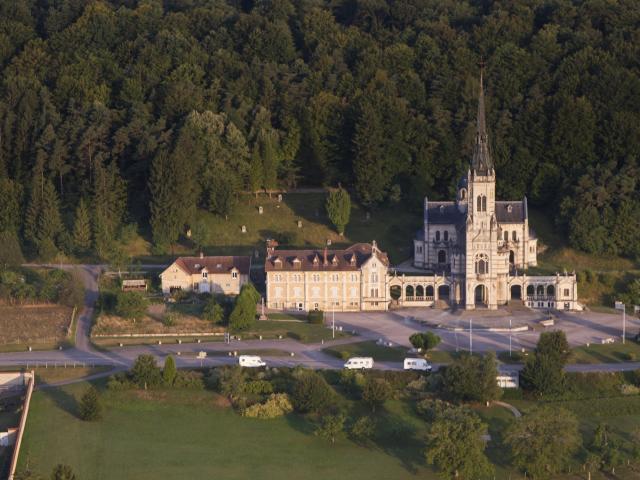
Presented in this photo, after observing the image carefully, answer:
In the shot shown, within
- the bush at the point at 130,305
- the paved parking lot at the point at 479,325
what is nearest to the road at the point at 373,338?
the paved parking lot at the point at 479,325

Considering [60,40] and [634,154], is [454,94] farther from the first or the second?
[60,40]

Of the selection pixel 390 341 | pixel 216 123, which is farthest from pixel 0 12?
pixel 390 341

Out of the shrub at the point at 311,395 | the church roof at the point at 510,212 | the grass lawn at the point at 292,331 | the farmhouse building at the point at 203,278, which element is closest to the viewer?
the shrub at the point at 311,395

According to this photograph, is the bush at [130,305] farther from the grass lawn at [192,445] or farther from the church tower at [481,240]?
the church tower at [481,240]

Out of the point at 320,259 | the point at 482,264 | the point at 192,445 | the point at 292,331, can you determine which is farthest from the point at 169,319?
the point at 482,264

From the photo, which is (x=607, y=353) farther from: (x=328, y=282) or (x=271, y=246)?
(x=271, y=246)

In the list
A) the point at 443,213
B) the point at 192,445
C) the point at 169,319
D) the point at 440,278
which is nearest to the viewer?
the point at 192,445
